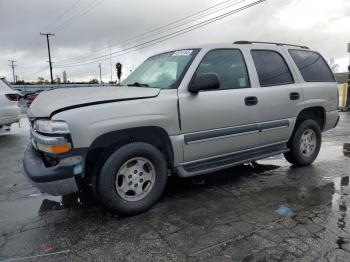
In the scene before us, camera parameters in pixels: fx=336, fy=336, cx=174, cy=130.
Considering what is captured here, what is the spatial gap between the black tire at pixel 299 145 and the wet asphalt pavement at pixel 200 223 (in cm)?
38

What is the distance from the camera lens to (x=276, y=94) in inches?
186

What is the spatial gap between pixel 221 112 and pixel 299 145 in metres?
1.97

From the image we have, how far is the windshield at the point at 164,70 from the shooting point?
13.1 feet

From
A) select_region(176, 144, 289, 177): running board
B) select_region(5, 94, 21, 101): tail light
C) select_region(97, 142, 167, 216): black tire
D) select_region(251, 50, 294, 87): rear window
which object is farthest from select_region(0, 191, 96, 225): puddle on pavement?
select_region(5, 94, 21, 101): tail light

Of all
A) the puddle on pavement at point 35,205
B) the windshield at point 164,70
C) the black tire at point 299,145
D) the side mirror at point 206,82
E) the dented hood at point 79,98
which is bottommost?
the puddle on pavement at point 35,205

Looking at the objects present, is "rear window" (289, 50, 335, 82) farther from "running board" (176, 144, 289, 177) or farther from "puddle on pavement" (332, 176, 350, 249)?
"puddle on pavement" (332, 176, 350, 249)

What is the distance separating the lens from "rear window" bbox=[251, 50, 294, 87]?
4691 millimetres

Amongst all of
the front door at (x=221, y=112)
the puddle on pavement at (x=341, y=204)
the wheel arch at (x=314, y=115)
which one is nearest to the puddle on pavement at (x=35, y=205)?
the front door at (x=221, y=112)

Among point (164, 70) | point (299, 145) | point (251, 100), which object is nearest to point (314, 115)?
point (299, 145)

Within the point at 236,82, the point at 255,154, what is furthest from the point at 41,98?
the point at 255,154

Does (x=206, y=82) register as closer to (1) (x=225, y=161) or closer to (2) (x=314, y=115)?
(1) (x=225, y=161)

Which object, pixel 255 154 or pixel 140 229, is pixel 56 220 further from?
pixel 255 154

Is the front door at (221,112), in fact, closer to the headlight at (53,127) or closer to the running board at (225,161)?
the running board at (225,161)

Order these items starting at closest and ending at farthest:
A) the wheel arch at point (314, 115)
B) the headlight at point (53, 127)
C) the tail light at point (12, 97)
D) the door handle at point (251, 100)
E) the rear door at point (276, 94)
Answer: the headlight at point (53, 127)
the door handle at point (251, 100)
the rear door at point (276, 94)
the wheel arch at point (314, 115)
the tail light at point (12, 97)
